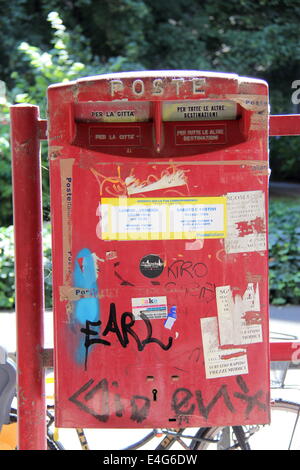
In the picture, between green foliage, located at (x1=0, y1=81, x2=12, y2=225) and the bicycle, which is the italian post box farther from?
green foliage, located at (x1=0, y1=81, x2=12, y2=225)

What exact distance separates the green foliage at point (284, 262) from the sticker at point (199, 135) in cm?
458

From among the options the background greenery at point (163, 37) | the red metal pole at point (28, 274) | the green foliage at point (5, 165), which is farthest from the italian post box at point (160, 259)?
the background greenery at point (163, 37)

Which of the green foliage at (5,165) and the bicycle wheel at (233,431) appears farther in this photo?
the green foliage at (5,165)

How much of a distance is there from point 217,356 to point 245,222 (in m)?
0.49

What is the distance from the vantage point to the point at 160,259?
215 centimetres

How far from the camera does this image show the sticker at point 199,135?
2.16 metres

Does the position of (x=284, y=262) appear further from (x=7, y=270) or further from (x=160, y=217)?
(x=160, y=217)

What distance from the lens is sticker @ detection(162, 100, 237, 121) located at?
218 cm

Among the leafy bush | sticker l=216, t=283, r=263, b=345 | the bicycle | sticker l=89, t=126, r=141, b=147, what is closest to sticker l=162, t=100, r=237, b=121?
sticker l=89, t=126, r=141, b=147

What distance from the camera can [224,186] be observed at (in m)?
2.14

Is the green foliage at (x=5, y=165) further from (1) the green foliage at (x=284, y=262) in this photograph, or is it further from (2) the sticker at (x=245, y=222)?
(2) the sticker at (x=245, y=222)

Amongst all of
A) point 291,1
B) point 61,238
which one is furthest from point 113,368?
point 291,1

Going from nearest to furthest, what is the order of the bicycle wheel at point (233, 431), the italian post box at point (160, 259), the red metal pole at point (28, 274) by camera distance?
the italian post box at point (160, 259) → the red metal pole at point (28, 274) → the bicycle wheel at point (233, 431)
